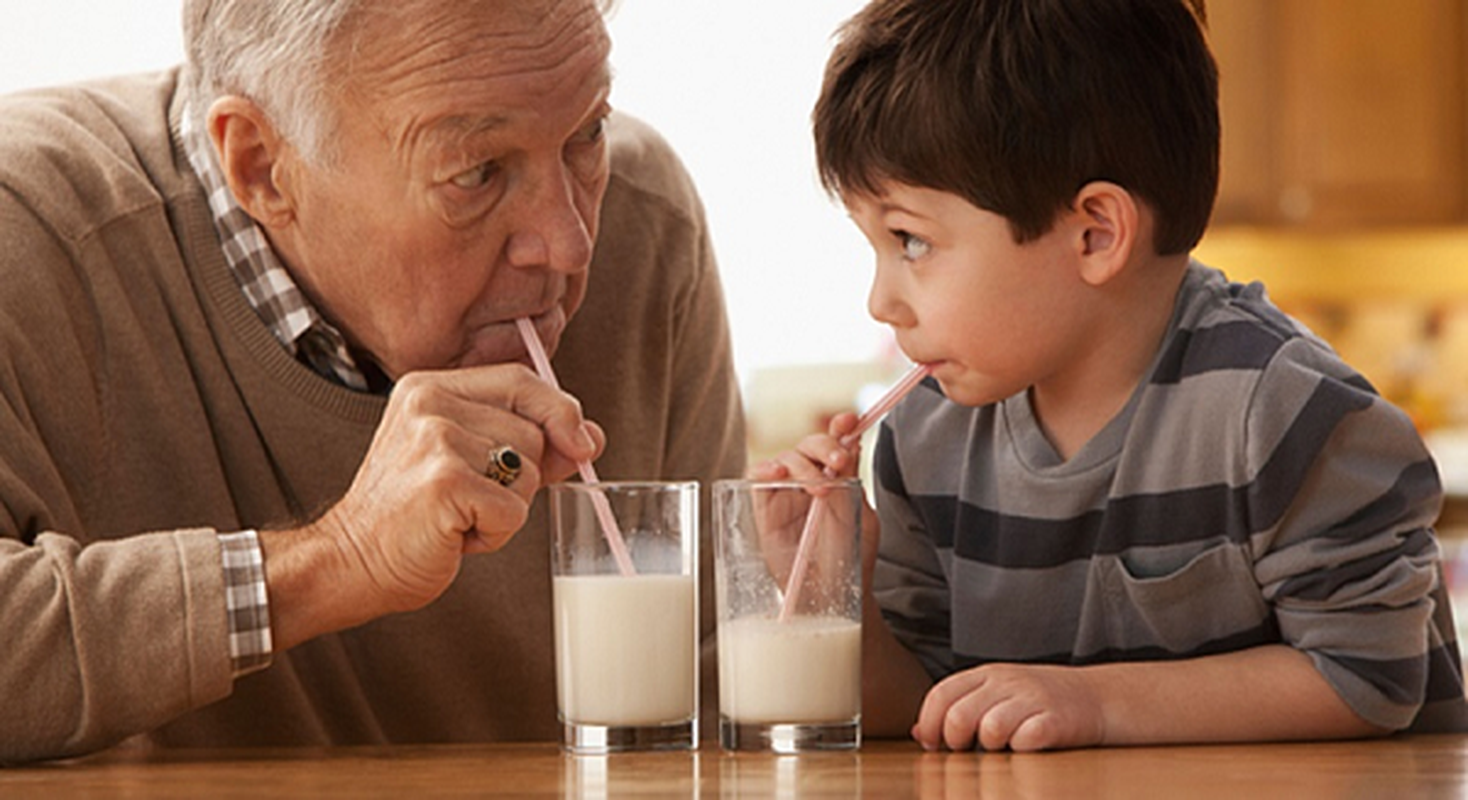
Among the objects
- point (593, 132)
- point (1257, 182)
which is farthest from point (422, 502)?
point (1257, 182)

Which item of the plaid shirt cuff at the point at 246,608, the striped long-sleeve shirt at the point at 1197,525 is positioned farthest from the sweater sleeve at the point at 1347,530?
the plaid shirt cuff at the point at 246,608

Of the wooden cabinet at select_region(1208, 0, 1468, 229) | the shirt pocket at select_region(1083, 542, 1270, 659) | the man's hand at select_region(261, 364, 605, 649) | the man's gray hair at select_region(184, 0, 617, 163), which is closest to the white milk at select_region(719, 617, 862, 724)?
the man's hand at select_region(261, 364, 605, 649)

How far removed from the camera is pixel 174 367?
1703mm

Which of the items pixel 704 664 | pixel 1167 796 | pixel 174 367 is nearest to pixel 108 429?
pixel 174 367

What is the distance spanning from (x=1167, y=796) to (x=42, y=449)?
96 cm

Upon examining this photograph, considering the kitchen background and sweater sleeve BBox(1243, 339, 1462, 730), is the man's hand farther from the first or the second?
the kitchen background

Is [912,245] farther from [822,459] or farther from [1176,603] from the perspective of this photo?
[1176,603]

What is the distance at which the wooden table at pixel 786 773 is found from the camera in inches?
41.4

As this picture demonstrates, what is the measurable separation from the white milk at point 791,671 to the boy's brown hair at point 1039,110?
367 mm

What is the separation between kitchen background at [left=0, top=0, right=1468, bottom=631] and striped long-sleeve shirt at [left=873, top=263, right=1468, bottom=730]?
11.0 feet

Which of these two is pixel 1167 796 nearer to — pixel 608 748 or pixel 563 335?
pixel 608 748

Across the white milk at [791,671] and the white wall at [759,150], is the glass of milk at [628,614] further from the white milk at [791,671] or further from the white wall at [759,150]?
the white wall at [759,150]

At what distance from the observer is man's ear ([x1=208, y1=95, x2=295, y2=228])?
1.63m

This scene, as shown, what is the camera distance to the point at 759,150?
16.8ft
